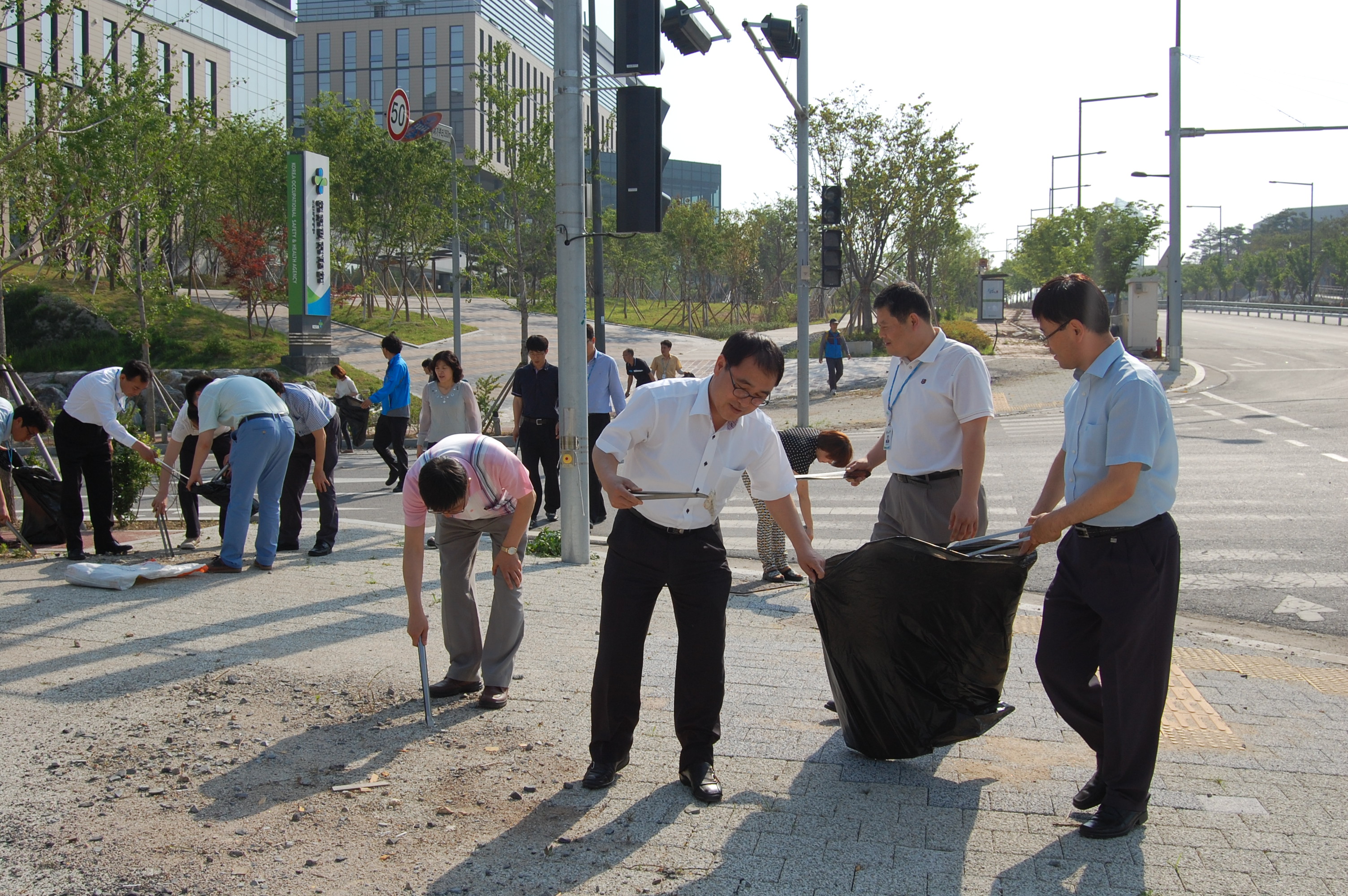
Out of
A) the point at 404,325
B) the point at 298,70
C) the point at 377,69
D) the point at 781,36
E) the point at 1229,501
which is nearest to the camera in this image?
A: the point at 1229,501

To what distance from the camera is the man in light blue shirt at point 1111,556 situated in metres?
3.42

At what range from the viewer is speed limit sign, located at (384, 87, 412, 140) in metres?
20.4

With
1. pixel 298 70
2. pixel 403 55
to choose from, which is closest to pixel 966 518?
pixel 403 55

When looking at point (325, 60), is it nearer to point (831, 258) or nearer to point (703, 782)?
point (831, 258)

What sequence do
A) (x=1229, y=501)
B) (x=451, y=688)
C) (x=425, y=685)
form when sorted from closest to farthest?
(x=425, y=685), (x=451, y=688), (x=1229, y=501)

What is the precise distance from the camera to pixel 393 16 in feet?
266

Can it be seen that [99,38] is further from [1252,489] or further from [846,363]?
[1252,489]

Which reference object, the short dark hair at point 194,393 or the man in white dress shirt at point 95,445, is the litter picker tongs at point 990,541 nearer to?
the man in white dress shirt at point 95,445

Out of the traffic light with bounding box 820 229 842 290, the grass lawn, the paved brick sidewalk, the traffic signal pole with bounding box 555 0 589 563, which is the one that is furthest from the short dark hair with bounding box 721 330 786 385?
the grass lawn

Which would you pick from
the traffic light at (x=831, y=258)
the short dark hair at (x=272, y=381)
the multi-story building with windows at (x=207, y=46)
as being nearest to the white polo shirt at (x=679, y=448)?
the short dark hair at (x=272, y=381)

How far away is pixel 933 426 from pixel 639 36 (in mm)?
4759

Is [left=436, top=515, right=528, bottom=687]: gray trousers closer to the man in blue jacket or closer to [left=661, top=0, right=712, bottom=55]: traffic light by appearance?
the man in blue jacket

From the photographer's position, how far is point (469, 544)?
4.96 meters

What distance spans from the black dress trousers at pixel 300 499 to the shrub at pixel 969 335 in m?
24.2
